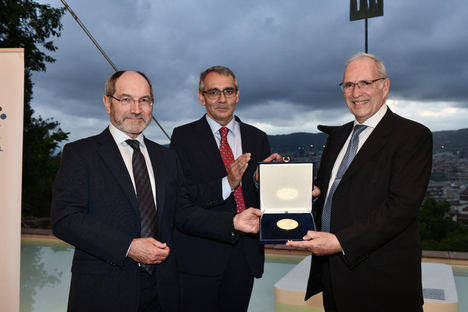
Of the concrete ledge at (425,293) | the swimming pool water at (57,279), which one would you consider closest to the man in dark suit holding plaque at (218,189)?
the concrete ledge at (425,293)

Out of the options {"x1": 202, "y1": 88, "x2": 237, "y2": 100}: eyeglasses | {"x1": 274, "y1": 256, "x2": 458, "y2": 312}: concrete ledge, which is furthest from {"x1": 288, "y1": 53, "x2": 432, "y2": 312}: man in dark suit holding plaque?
{"x1": 274, "y1": 256, "x2": 458, "y2": 312}: concrete ledge

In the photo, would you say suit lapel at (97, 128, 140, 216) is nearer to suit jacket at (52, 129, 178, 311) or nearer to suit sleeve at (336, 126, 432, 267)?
suit jacket at (52, 129, 178, 311)

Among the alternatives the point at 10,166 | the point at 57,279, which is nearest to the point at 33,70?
the point at 57,279

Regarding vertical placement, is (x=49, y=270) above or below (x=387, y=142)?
below

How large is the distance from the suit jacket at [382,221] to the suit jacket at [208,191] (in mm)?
548

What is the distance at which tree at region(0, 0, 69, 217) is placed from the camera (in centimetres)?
945

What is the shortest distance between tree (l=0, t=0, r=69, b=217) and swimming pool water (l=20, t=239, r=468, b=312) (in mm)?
2841

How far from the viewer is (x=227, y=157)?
2309 mm

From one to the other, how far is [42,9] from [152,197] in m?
9.55

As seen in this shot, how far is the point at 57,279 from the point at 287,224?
15.3 feet

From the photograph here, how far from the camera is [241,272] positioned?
219 centimetres

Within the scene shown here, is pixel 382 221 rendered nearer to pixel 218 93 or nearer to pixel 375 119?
pixel 375 119

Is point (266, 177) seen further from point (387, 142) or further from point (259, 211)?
point (387, 142)

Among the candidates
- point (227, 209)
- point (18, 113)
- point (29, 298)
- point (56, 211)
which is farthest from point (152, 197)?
point (29, 298)
